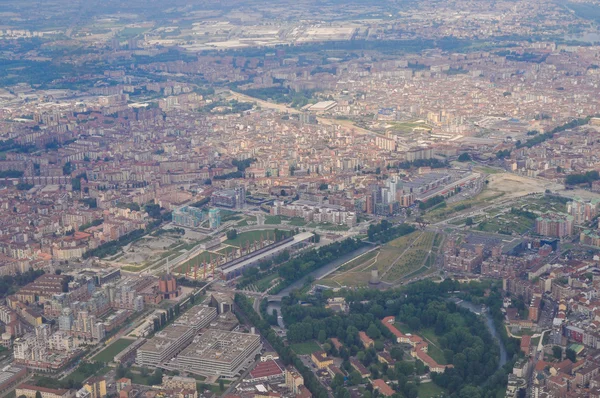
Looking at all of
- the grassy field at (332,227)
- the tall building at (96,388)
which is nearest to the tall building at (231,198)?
the grassy field at (332,227)

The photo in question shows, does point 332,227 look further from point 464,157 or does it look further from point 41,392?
point 41,392

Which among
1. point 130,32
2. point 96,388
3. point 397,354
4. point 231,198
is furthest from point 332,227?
point 130,32

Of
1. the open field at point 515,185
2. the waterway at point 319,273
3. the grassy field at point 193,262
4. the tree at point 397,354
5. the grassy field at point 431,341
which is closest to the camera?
the tree at point 397,354

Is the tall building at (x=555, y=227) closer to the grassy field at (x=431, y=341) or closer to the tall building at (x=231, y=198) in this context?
the grassy field at (x=431, y=341)

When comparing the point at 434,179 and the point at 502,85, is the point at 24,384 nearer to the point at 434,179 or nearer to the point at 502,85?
the point at 434,179

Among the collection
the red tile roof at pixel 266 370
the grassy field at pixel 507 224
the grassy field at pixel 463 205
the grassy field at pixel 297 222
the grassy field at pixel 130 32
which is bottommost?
the grassy field at pixel 463 205
